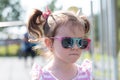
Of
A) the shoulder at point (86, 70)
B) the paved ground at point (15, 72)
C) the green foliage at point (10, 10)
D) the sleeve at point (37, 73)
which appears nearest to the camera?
the sleeve at point (37, 73)

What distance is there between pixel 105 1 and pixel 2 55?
19.3 meters

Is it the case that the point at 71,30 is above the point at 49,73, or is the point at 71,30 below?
above

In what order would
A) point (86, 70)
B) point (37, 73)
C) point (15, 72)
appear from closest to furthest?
point (37, 73), point (86, 70), point (15, 72)

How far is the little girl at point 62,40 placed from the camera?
10.5 ft

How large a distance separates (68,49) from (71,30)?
0.12m

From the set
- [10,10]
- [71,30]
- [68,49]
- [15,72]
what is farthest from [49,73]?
[15,72]

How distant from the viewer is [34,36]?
3.36m

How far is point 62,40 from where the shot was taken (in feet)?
10.6

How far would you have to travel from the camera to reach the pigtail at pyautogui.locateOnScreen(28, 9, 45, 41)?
10.9ft

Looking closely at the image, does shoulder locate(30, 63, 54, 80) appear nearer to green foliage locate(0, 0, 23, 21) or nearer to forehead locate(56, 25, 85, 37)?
forehead locate(56, 25, 85, 37)

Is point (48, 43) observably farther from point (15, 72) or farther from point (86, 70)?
point (15, 72)

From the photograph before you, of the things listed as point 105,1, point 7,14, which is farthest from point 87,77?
point 105,1

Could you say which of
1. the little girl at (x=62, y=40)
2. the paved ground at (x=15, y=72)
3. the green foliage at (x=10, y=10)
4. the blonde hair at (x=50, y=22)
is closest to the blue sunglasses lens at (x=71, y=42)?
the little girl at (x=62, y=40)

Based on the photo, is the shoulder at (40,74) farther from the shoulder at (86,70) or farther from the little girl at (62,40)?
the shoulder at (86,70)
